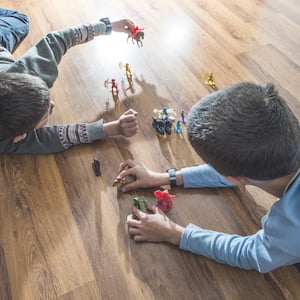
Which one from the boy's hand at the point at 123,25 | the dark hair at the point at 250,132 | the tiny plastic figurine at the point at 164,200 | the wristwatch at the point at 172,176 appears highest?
the dark hair at the point at 250,132

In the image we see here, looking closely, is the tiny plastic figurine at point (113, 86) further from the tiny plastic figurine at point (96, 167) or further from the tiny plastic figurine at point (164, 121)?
the tiny plastic figurine at point (96, 167)

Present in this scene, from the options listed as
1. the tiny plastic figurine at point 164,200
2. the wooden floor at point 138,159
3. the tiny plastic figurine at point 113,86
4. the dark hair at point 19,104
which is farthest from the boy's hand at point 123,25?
the tiny plastic figurine at point 164,200

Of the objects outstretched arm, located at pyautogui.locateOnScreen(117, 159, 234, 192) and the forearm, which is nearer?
outstretched arm, located at pyautogui.locateOnScreen(117, 159, 234, 192)

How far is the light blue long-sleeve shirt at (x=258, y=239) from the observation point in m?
0.66

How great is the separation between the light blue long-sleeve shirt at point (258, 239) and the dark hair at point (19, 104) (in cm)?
46

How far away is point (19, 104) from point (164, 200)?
1.55ft

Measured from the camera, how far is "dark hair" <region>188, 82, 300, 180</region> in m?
0.57

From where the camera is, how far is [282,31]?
154 cm

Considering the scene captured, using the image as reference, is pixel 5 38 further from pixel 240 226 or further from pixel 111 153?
pixel 240 226

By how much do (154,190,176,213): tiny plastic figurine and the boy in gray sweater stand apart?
0.86ft

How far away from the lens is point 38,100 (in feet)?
2.87

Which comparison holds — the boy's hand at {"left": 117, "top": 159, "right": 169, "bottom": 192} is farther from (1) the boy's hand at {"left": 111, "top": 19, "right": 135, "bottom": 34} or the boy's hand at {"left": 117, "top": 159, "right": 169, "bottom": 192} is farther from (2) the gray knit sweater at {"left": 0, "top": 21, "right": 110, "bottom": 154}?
(1) the boy's hand at {"left": 111, "top": 19, "right": 135, "bottom": 34}

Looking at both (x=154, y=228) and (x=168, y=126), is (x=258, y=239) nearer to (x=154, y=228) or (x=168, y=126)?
(x=154, y=228)

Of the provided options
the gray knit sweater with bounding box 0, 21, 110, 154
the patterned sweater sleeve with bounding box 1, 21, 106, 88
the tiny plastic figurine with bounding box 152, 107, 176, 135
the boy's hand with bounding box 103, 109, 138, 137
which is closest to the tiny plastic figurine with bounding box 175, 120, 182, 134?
the tiny plastic figurine with bounding box 152, 107, 176, 135
